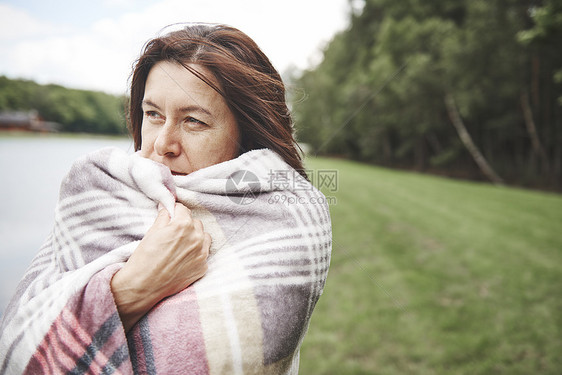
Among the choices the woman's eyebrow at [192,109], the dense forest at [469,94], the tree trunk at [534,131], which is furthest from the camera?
the tree trunk at [534,131]

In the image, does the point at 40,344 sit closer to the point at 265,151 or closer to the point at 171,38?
the point at 265,151

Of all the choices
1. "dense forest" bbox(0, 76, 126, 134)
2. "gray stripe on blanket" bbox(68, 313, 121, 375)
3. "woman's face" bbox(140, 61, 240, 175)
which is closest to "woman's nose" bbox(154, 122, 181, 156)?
"woman's face" bbox(140, 61, 240, 175)

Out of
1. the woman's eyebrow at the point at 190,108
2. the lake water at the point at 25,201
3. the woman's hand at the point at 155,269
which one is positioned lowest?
the lake water at the point at 25,201

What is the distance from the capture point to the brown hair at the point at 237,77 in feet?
3.86

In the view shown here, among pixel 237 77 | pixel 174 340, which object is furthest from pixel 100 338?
pixel 237 77

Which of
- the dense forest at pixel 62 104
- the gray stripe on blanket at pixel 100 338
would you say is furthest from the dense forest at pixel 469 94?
the gray stripe on blanket at pixel 100 338

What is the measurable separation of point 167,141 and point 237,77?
37 cm

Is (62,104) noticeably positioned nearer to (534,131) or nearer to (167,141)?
(167,141)

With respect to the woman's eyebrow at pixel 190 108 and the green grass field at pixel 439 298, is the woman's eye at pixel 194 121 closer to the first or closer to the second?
the woman's eyebrow at pixel 190 108

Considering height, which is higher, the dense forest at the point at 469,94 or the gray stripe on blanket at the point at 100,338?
the dense forest at the point at 469,94

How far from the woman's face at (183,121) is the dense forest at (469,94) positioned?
996 centimetres

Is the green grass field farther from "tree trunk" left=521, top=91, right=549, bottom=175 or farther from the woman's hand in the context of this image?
"tree trunk" left=521, top=91, right=549, bottom=175

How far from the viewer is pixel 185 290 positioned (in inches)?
36.7

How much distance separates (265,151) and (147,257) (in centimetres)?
63
